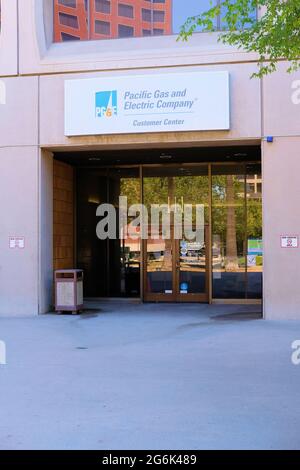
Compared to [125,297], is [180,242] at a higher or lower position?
higher

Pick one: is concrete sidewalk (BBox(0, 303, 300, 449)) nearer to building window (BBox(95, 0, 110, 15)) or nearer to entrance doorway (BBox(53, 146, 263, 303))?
entrance doorway (BBox(53, 146, 263, 303))

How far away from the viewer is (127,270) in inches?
631

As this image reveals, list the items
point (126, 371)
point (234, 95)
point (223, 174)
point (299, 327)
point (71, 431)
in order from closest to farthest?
point (71, 431)
point (126, 371)
point (299, 327)
point (234, 95)
point (223, 174)

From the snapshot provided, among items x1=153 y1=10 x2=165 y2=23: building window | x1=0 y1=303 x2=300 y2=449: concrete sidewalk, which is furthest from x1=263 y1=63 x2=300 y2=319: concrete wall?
x1=153 y1=10 x2=165 y2=23: building window

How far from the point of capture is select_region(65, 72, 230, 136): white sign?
12125 mm

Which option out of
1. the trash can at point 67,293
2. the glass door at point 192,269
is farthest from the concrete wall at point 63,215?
the glass door at point 192,269

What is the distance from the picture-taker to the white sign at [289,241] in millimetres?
11859

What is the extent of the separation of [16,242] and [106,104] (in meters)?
3.75

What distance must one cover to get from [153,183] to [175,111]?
3789 millimetres

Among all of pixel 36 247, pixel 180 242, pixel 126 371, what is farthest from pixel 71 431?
pixel 180 242

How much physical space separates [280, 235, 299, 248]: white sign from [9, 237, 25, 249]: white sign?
5792 mm

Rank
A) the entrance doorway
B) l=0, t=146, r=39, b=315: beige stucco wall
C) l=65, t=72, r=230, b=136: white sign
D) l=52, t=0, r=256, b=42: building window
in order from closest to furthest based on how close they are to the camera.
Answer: l=65, t=72, r=230, b=136: white sign
l=52, t=0, r=256, b=42: building window
l=0, t=146, r=39, b=315: beige stucco wall
the entrance doorway

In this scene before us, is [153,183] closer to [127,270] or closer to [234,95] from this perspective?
[127,270]

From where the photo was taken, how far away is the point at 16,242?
13164 mm
